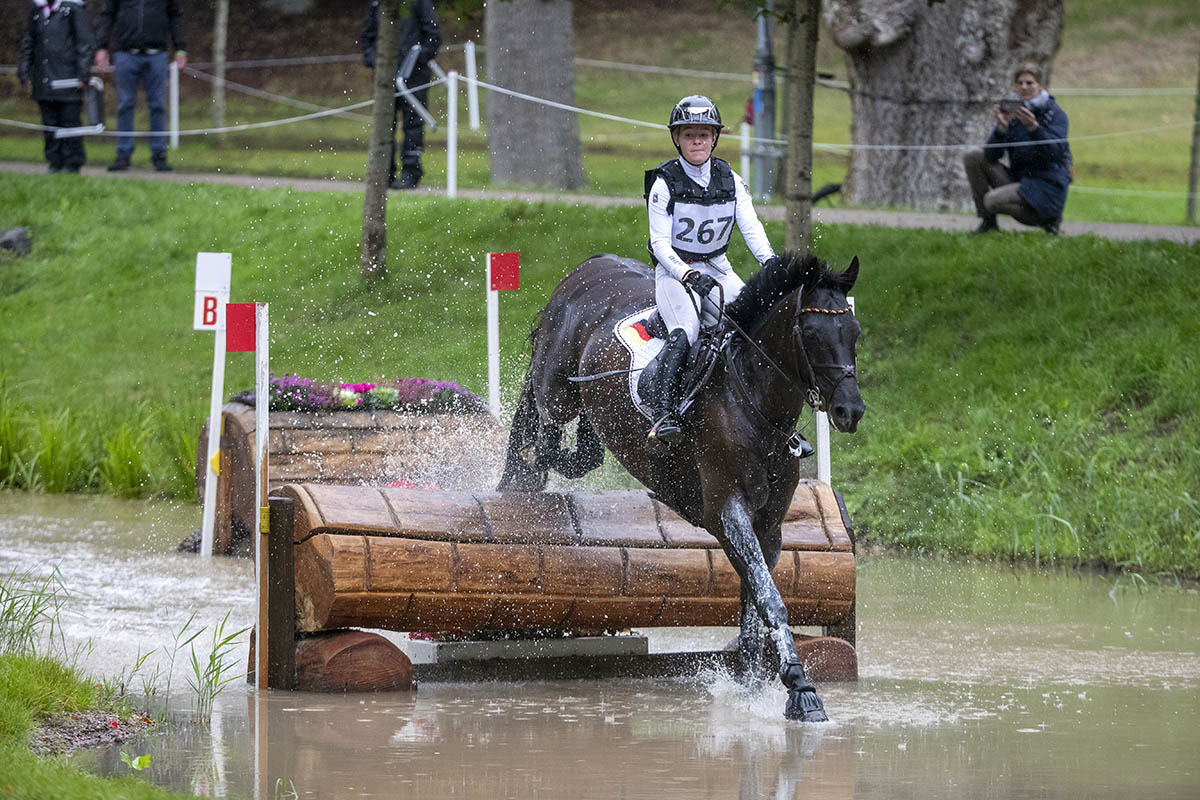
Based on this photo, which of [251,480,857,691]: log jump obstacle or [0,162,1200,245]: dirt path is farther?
[0,162,1200,245]: dirt path

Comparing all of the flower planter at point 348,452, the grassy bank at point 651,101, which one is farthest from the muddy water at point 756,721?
the grassy bank at point 651,101

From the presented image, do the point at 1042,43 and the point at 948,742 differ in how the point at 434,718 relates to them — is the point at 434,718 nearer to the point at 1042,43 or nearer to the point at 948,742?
the point at 948,742

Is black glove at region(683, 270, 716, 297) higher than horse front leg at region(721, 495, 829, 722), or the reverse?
black glove at region(683, 270, 716, 297)

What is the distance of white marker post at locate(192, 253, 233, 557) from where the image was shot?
11477 millimetres

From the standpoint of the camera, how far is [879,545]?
Answer: 12242 mm

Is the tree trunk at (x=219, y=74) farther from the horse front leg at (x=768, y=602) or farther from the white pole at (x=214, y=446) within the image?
the horse front leg at (x=768, y=602)

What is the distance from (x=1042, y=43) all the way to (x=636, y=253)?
5.24 meters

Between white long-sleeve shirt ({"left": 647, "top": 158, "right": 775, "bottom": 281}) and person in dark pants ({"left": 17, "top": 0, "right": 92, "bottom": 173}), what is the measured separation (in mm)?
13780

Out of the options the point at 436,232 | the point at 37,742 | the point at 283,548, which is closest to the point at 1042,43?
the point at 436,232

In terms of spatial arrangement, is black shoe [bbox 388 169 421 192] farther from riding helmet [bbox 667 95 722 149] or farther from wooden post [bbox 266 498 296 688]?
wooden post [bbox 266 498 296 688]

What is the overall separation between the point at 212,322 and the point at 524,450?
2.86 meters

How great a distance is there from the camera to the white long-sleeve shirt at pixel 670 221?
26.8 ft

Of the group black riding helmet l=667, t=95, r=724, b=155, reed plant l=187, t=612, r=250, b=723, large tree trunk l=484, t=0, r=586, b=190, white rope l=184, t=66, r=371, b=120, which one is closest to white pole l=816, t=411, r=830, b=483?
black riding helmet l=667, t=95, r=724, b=155

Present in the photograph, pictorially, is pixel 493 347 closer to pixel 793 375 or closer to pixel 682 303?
pixel 682 303
